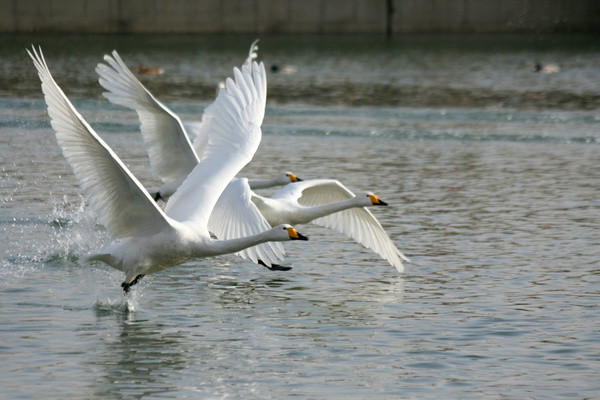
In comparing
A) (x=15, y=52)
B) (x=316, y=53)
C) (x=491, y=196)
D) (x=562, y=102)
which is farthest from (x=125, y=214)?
(x=316, y=53)

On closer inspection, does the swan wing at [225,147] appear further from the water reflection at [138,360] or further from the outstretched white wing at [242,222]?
the water reflection at [138,360]

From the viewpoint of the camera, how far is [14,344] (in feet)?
32.2

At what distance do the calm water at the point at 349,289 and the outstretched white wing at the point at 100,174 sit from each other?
935mm

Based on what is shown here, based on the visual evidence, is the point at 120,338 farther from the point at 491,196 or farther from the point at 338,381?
the point at 491,196

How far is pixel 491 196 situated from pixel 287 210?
6.20 m

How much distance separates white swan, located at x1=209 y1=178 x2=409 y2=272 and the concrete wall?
49513 millimetres

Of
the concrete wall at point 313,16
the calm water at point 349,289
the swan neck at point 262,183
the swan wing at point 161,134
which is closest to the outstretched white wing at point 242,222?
the calm water at point 349,289

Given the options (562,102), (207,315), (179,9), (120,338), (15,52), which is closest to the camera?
(120,338)

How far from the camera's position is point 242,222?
12.4 meters

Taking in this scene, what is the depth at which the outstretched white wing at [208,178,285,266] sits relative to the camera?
40.4 ft

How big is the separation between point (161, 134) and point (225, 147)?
3.22m

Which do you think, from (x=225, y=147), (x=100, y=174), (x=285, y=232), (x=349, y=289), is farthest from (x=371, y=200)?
(x=100, y=174)

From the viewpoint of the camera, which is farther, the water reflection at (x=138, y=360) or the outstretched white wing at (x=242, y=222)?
the outstretched white wing at (x=242, y=222)

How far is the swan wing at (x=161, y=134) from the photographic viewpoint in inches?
522
